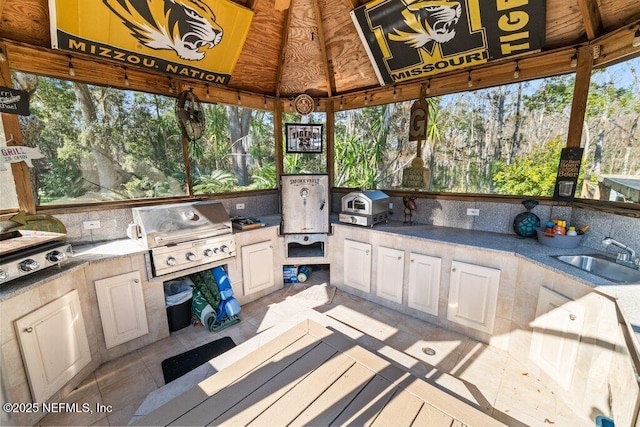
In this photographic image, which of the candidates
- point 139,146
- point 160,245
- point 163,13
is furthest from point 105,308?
point 163,13

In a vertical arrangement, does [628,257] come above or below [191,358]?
above

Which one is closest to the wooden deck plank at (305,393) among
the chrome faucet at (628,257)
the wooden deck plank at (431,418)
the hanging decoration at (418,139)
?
the wooden deck plank at (431,418)

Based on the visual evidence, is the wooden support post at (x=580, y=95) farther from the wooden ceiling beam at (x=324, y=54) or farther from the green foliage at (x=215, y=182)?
the green foliage at (x=215, y=182)

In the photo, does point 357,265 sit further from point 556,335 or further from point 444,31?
point 444,31

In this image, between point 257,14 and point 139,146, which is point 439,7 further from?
point 139,146

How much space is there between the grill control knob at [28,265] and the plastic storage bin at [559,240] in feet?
12.3

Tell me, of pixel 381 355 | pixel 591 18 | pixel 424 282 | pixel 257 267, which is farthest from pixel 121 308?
pixel 591 18

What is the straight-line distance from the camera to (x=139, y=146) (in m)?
2.82

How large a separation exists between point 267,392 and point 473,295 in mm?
1959

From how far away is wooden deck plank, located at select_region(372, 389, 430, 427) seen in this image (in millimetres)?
1103

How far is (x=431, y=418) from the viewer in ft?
3.67

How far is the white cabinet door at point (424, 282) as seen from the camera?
8.45 ft

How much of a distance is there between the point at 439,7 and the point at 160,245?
3216 mm

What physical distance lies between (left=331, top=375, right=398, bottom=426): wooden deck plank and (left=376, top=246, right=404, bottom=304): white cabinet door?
157 cm
